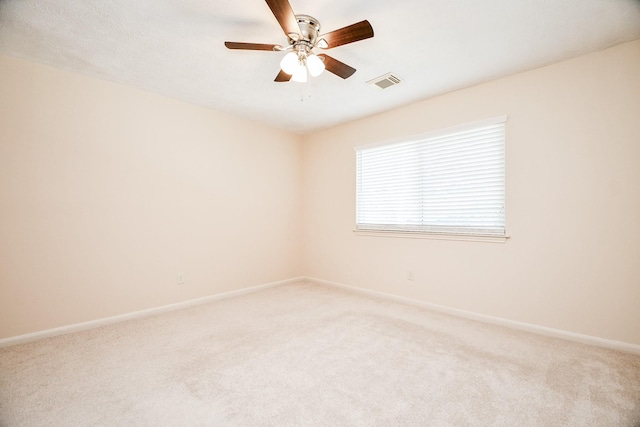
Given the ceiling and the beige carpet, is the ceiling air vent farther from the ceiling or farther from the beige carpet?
the beige carpet

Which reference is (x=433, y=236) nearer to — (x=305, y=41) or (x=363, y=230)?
(x=363, y=230)

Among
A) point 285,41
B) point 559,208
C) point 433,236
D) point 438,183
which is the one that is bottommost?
point 433,236

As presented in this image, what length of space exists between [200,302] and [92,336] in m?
1.17

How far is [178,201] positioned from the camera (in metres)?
3.46

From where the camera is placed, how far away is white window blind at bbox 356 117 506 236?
2947 mm

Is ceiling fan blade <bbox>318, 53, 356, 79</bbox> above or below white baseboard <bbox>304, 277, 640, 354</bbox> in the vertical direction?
above

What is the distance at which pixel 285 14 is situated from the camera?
162 centimetres

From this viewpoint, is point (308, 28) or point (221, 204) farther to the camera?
point (221, 204)

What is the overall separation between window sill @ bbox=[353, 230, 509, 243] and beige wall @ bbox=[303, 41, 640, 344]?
7 centimetres

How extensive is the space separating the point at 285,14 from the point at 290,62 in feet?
1.02

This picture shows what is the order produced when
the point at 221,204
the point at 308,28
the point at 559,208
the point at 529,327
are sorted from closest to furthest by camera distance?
the point at 308,28
the point at 559,208
the point at 529,327
the point at 221,204

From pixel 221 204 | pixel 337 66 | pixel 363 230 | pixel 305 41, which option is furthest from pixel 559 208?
pixel 221 204

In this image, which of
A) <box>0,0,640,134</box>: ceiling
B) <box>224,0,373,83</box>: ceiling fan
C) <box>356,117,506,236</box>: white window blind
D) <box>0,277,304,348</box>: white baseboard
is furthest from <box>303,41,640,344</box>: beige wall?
<box>0,277,304,348</box>: white baseboard

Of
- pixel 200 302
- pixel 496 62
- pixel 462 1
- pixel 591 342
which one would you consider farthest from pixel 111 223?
pixel 591 342
